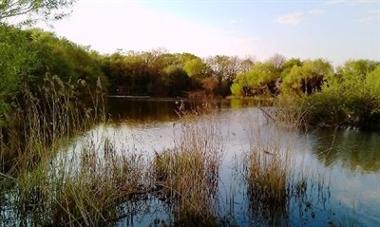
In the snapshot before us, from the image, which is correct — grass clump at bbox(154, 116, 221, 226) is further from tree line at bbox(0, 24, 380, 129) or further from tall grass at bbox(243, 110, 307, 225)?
tree line at bbox(0, 24, 380, 129)

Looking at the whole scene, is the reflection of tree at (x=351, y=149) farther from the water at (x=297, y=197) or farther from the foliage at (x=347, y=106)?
the foliage at (x=347, y=106)

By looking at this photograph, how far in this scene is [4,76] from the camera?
9609mm

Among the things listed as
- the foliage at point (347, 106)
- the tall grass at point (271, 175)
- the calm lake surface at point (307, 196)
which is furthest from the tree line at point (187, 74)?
the calm lake surface at point (307, 196)

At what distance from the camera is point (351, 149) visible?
15.6 metres

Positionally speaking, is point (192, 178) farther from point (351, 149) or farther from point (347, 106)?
point (347, 106)

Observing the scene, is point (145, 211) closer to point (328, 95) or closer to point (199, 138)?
point (199, 138)

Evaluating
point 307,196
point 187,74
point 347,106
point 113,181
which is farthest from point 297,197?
point 187,74

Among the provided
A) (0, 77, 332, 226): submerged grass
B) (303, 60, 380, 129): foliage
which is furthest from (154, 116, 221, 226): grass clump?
(303, 60, 380, 129): foliage

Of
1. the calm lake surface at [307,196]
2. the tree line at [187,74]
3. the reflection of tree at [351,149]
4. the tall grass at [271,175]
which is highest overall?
the tree line at [187,74]

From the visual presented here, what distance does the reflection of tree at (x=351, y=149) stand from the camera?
42.1 ft

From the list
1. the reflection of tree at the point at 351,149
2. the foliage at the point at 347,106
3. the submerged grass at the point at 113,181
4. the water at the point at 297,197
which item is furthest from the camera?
the foliage at the point at 347,106

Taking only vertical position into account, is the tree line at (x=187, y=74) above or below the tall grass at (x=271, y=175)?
above

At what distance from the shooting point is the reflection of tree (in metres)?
12.8

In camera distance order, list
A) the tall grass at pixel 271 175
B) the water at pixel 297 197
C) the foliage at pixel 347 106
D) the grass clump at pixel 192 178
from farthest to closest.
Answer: the foliage at pixel 347 106, the tall grass at pixel 271 175, the water at pixel 297 197, the grass clump at pixel 192 178
